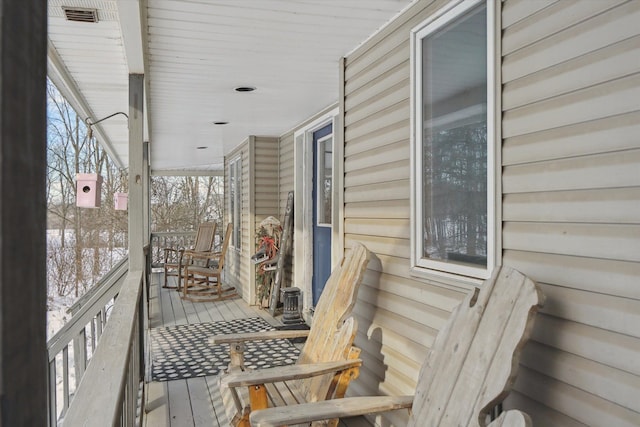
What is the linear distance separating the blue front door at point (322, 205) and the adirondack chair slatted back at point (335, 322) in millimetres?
2217

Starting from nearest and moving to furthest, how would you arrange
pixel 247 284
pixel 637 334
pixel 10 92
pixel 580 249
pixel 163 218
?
pixel 10 92 → pixel 637 334 → pixel 580 249 → pixel 247 284 → pixel 163 218

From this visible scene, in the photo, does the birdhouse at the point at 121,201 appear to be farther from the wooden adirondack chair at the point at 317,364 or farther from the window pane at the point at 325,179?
the wooden adirondack chair at the point at 317,364

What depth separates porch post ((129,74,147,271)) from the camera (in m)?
3.21

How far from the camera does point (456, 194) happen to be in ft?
7.19

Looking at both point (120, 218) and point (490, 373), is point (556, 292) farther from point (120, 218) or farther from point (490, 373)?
point (120, 218)

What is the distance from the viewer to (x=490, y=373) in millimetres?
1627

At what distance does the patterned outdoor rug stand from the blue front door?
822mm

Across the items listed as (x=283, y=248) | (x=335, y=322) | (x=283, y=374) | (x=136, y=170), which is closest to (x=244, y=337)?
(x=335, y=322)

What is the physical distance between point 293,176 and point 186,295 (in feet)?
8.96

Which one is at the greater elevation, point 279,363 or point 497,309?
point 497,309

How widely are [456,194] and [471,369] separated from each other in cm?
77

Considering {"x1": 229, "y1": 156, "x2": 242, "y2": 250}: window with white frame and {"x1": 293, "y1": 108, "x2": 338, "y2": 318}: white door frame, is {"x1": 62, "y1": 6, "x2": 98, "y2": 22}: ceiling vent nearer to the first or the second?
{"x1": 293, "y1": 108, "x2": 338, "y2": 318}: white door frame

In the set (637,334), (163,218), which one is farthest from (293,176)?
(163,218)

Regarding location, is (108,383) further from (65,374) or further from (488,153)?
(65,374)
